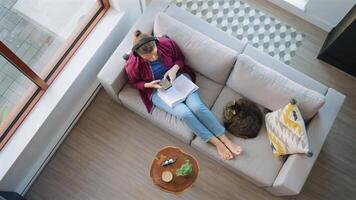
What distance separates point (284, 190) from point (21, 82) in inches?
81.0

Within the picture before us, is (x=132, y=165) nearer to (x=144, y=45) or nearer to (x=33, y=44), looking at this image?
(x=144, y=45)

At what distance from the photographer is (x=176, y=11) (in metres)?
3.00

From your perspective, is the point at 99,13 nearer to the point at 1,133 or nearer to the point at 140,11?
the point at 140,11

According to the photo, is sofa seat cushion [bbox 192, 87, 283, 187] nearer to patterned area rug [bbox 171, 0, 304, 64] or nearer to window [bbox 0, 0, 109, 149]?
patterned area rug [bbox 171, 0, 304, 64]

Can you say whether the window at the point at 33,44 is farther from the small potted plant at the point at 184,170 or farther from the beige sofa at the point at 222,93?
the small potted plant at the point at 184,170

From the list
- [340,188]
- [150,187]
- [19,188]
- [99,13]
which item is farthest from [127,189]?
[340,188]

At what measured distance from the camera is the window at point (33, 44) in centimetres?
256

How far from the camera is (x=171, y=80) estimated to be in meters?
2.85

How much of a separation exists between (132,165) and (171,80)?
2.71 ft

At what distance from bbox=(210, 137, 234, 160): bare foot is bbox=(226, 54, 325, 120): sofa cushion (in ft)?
1.48

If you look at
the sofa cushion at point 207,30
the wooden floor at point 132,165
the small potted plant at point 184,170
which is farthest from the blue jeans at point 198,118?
the sofa cushion at point 207,30

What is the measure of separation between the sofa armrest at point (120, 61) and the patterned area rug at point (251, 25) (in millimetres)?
712

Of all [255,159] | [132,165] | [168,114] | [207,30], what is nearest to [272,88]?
[255,159]

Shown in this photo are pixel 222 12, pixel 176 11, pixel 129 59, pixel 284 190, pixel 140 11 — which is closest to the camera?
pixel 284 190
